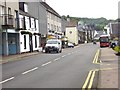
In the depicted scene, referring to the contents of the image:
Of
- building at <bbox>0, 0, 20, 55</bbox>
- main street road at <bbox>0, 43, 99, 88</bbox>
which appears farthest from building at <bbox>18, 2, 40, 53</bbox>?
main street road at <bbox>0, 43, 99, 88</bbox>

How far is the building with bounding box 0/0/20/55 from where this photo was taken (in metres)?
40.1

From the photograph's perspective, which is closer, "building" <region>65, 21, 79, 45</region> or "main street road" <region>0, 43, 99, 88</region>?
"main street road" <region>0, 43, 99, 88</region>

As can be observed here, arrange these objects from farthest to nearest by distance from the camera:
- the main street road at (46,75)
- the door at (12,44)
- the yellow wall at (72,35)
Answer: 1. the yellow wall at (72,35)
2. the door at (12,44)
3. the main street road at (46,75)

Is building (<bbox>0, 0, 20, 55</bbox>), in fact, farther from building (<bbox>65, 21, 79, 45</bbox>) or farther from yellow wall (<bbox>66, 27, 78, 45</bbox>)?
yellow wall (<bbox>66, 27, 78, 45</bbox>)

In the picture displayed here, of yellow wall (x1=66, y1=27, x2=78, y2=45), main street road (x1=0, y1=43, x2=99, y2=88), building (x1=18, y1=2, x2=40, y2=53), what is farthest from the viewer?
yellow wall (x1=66, y1=27, x2=78, y2=45)

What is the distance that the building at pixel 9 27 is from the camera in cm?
4006

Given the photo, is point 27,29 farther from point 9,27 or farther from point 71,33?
point 71,33

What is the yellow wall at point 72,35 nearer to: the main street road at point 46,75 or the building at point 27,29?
the building at point 27,29

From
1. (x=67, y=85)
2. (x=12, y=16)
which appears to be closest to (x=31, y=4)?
(x=12, y=16)

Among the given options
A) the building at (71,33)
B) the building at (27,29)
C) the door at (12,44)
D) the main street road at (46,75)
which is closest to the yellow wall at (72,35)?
the building at (71,33)

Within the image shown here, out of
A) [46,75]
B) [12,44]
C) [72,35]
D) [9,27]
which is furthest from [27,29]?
[72,35]

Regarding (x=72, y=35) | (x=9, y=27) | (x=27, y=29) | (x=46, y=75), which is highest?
(x=9, y=27)

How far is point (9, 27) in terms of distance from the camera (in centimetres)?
4044

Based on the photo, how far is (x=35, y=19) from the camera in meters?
60.8
